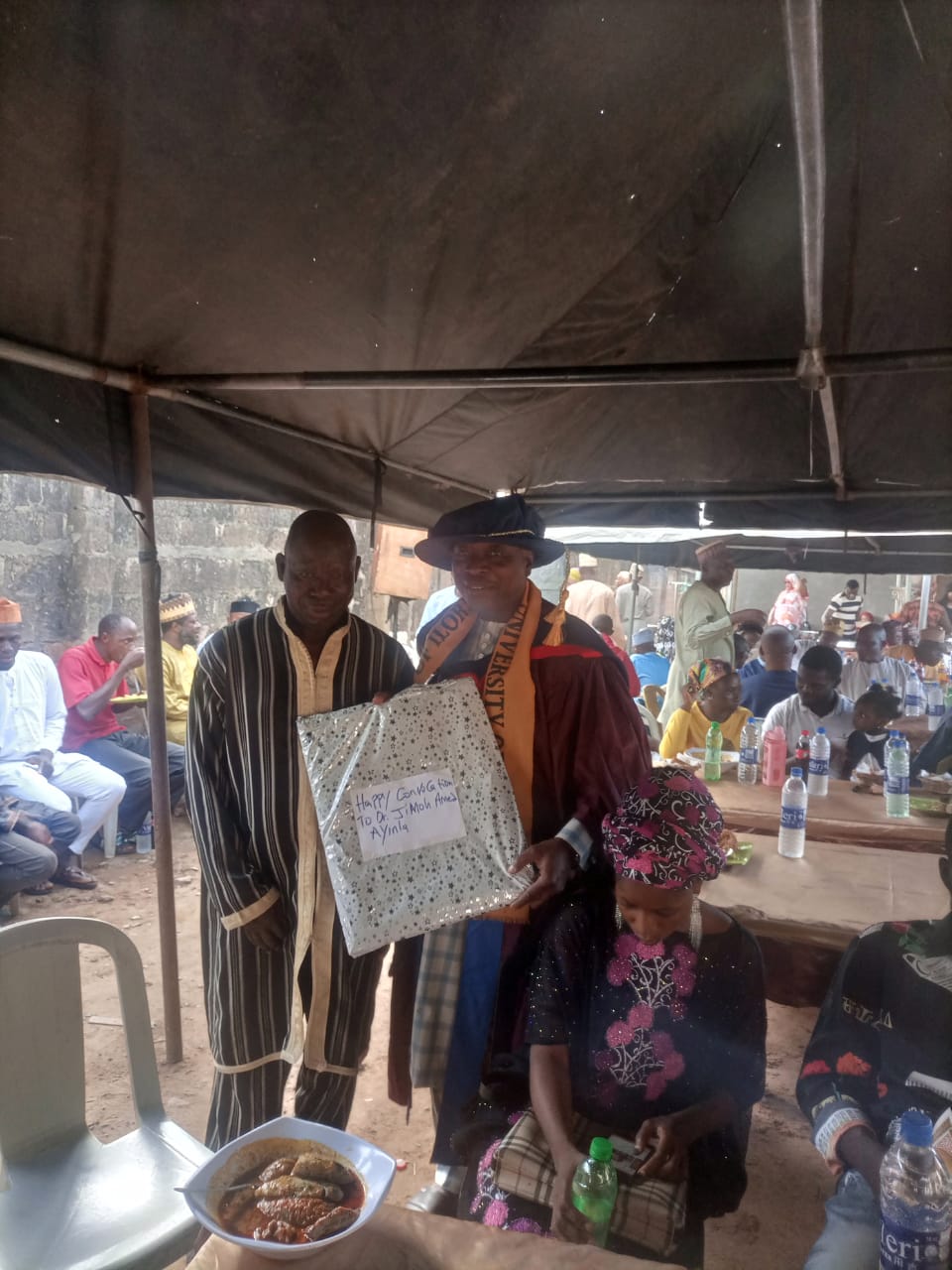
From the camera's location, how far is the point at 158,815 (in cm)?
333

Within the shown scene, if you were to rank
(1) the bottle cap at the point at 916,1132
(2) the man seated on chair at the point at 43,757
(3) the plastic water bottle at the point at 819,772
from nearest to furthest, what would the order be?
(1) the bottle cap at the point at 916,1132, (3) the plastic water bottle at the point at 819,772, (2) the man seated on chair at the point at 43,757

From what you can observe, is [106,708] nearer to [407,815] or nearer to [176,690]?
[176,690]

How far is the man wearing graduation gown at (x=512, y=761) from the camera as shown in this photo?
2217 mm

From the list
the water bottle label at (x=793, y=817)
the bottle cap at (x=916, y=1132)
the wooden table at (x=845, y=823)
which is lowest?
the wooden table at (x=845, y=823)

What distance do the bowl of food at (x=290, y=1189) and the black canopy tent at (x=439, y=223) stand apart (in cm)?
184

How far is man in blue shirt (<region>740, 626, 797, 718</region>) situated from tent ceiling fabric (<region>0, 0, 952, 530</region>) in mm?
2175

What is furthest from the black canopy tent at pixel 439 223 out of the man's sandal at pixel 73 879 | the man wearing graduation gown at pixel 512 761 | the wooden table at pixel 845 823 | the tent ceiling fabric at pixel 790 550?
the tent ceiling fabric at pixel 790 550

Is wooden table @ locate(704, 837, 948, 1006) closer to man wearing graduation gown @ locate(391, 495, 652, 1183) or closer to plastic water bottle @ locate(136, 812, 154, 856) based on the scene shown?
man wearing graduation gown @ locate(391, 495, 652, 1183)

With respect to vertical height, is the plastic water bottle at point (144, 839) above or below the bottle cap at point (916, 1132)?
below

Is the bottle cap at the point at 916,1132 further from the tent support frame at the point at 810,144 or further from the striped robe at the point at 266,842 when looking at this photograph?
the tent support frame at the point at 810,144

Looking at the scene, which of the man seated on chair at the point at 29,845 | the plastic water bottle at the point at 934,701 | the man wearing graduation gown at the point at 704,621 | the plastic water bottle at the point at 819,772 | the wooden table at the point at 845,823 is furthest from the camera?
the plastic water bottle at the point at 934,701

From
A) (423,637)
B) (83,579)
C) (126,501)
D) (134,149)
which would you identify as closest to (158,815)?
(126,501)

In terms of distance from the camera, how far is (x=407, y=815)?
Answer: 1978 millimetres

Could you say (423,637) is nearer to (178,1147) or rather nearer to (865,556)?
(178,1147)
